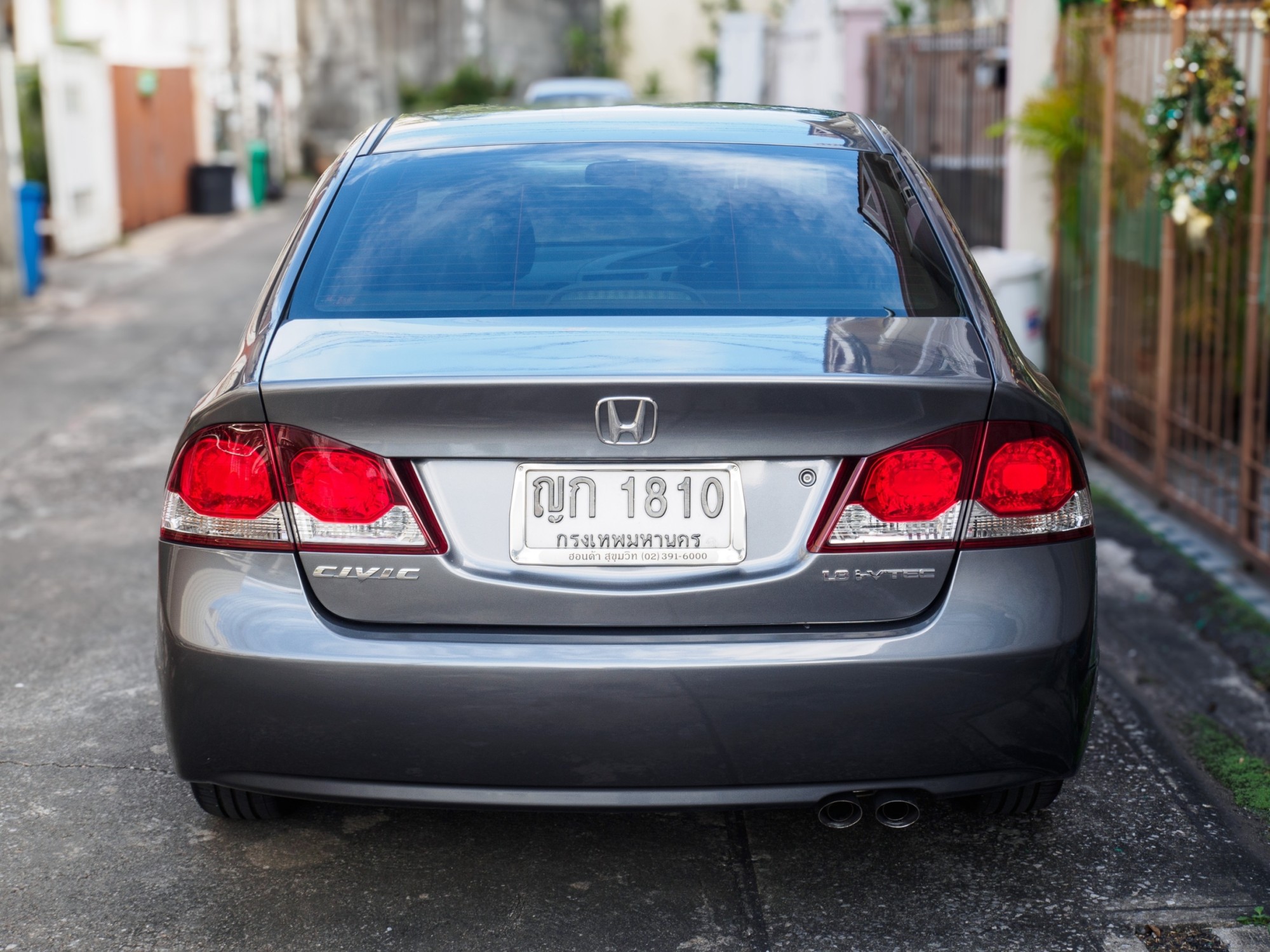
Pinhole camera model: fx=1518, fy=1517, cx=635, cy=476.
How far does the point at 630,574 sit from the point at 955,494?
60 cm

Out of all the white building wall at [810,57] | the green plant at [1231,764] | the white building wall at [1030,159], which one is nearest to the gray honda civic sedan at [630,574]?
the green plant at [1231,764]

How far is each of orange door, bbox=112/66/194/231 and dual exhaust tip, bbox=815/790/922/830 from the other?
18844mm

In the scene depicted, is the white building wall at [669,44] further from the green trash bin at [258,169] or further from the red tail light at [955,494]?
the red tail light at [955,494]

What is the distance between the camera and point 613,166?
136 inches

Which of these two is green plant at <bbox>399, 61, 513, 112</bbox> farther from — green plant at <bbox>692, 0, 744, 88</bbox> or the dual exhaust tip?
the dual exhaust tip

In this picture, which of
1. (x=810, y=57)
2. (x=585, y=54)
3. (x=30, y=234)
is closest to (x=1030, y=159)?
(x=810, y=57)

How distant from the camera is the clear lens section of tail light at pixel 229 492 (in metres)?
2.73

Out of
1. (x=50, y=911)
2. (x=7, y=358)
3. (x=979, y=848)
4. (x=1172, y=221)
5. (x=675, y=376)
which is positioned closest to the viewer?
(x=675, y=376)

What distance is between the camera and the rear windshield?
3.08 metres

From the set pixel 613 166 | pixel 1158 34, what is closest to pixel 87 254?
pixel 1158 34

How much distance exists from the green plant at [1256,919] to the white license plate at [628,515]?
4.27 ft

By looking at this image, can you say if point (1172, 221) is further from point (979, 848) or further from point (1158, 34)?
point (979, 848)

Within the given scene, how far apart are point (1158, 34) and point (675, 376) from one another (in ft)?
14.6

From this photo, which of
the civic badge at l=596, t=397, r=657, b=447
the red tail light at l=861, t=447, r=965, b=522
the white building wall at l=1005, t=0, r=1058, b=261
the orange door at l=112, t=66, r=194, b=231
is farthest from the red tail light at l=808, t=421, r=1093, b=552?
the orange door at l=112, t=66, r=194, b=231
